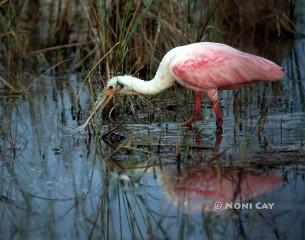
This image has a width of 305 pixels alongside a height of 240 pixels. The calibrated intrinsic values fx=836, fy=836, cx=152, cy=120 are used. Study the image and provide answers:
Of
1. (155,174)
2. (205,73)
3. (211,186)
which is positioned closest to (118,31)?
(205,73)

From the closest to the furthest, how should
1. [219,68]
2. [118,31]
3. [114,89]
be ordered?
[219,68] → [114,89] → [118,31]

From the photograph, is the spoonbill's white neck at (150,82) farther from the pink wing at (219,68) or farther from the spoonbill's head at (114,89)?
the pink wing at (219,68)

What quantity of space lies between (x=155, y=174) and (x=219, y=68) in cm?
194

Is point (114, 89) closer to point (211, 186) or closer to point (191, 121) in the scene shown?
point (191, 121)

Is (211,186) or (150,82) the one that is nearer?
(211,186)

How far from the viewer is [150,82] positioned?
765 cm

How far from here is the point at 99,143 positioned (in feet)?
23.1

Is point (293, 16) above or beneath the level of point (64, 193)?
above

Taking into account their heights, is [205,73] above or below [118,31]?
below

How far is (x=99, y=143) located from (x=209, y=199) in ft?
6.53

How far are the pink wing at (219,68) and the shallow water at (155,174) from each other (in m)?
0.39

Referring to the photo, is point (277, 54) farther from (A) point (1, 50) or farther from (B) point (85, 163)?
(B) point (85, 163)

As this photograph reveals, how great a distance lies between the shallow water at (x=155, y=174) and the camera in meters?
4.89

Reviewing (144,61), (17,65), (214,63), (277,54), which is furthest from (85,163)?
(277,54)
